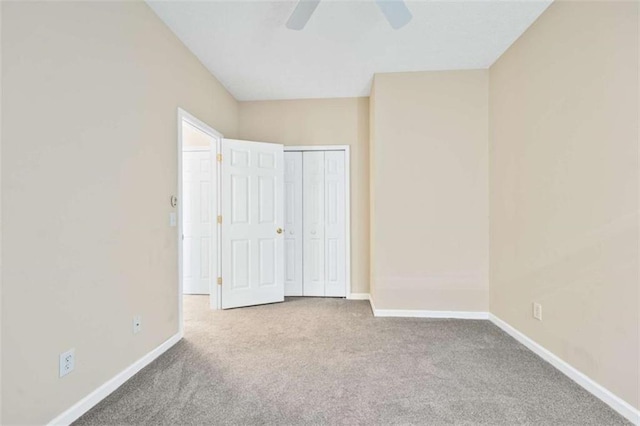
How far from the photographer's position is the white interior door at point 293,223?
3.98 meters

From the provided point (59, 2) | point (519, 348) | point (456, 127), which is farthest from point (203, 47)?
point (519, 348)

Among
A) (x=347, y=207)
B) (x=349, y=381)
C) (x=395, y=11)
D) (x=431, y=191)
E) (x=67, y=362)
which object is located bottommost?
(x=349, y=381)

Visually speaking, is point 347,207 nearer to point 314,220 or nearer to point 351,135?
point 314,220

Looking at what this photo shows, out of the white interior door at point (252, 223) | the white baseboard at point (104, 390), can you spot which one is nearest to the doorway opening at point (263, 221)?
the white interior door at point (252, 223)

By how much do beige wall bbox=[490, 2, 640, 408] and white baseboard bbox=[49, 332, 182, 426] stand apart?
288 centimetres

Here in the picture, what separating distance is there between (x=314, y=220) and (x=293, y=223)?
28 centimetres

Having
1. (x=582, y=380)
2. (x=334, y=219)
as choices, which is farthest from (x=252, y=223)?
(x=582, y=380)

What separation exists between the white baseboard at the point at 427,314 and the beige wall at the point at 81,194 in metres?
2.06

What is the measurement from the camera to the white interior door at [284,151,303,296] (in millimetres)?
3982

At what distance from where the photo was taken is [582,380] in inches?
72.9

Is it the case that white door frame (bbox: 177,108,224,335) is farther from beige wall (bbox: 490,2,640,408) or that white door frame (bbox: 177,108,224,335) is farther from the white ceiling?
beige wall (bbox: 490,2,640,408)

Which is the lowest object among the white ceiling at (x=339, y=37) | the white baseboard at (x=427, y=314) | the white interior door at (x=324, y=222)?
the white baseboard at (x=427, y=314)

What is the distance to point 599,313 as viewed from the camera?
5.77ft

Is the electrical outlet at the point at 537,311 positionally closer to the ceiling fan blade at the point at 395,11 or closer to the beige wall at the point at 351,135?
the beige wall at the point at 351,135
